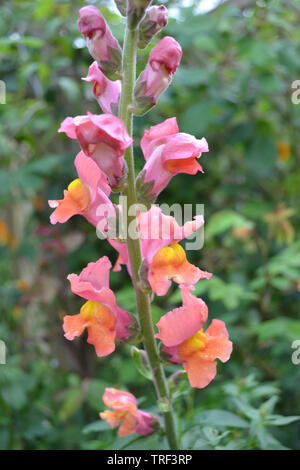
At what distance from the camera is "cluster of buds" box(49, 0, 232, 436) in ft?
2.22

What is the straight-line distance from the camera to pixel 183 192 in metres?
1.78

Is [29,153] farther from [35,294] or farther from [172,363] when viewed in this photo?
[172,363]

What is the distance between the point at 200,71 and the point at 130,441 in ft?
4.40

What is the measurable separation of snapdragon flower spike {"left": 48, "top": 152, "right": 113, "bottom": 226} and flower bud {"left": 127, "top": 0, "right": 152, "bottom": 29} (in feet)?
0.70

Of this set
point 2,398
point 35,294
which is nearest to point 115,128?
point 2,398

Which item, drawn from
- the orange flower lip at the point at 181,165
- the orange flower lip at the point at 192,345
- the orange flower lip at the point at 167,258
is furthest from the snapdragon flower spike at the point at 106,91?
the orange flower lip at the point at 192,345

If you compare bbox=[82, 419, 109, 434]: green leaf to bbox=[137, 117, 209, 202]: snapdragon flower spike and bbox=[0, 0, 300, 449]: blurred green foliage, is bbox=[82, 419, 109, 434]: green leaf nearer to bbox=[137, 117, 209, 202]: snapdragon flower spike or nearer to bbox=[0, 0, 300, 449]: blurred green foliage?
bbox=[0, 0, 300, 449]: blurred green foliage

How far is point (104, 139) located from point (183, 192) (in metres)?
1.16

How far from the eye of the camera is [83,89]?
1872mm

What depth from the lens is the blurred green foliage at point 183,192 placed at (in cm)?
141

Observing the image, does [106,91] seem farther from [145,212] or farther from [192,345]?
[192,345]

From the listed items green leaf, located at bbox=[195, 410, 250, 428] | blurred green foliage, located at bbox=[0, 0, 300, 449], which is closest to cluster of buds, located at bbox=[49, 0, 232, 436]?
green leaf, located at bbox=[195, 410, 250, 428]

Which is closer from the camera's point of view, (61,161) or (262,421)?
(262,421)

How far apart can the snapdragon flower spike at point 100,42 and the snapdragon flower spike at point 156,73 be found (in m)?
0.05
